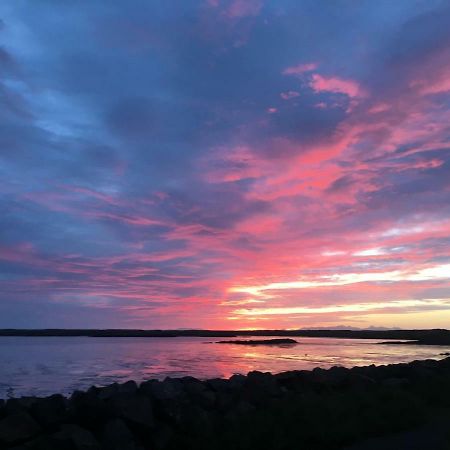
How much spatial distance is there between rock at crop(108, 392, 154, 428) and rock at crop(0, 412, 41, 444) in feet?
5.59

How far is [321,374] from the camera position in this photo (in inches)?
737

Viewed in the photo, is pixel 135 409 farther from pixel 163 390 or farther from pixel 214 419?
pixel 163 390

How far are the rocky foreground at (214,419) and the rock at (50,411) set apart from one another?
0.02 m

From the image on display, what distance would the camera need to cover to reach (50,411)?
12453 millimetres

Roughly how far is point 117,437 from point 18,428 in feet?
7.84

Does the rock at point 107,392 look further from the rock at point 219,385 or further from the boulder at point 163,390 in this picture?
the rock at point 219,385

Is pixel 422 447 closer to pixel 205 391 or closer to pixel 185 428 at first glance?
pixel 185 428

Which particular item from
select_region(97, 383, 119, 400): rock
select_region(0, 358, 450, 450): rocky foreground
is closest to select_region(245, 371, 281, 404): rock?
select_region(0, 358, 450, 450): rocky foreground

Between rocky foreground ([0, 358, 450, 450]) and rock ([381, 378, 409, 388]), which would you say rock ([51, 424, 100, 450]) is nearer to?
rocky foreground ([0, 358, 450, 450])

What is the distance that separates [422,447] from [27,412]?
8.67m

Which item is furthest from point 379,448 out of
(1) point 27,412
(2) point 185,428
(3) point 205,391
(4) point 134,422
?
(1) point 27,412

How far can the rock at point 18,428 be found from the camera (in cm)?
1089

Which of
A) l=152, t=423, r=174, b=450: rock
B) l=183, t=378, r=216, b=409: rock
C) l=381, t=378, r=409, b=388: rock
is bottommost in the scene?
l=152, t=423, r=174, b=450: rock

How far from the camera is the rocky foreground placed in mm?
10367
